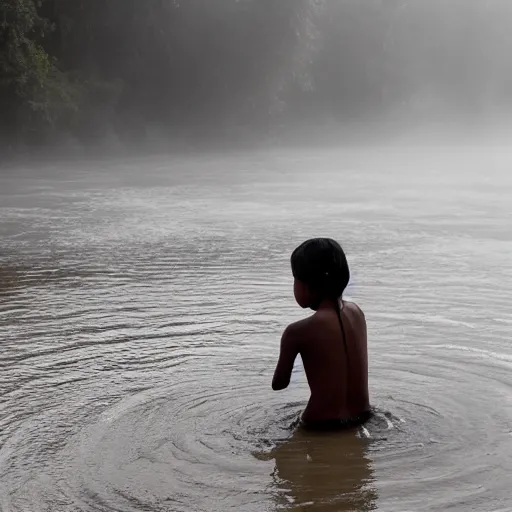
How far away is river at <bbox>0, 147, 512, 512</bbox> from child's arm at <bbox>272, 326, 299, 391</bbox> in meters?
0.32

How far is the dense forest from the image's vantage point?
34.1 m

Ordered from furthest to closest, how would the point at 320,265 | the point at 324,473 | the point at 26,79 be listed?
the point at 26,79 < the point at 320,265 < the point at 324,473

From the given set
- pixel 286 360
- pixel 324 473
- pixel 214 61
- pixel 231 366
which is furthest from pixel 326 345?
pixel 214 61

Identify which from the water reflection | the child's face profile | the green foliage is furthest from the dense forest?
the water reflection

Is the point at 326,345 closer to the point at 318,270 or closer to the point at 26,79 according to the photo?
the point at 318,270

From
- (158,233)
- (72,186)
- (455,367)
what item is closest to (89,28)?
(72,186)

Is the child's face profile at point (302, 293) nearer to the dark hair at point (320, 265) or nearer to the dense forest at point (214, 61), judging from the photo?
the dark hair at point (320, 265)

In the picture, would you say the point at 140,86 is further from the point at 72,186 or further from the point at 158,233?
the point at 158,233

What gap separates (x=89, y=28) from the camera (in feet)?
125

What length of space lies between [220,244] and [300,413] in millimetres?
7448

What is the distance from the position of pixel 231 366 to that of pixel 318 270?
1.88 metres

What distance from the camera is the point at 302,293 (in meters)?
5.29

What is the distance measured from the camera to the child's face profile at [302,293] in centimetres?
527

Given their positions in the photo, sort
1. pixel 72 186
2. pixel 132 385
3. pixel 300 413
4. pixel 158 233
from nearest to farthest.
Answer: pixel 300 413 < pixel 132 385 < pixel 158 233 < pixel 72 186
